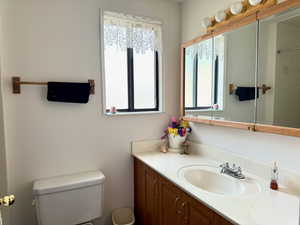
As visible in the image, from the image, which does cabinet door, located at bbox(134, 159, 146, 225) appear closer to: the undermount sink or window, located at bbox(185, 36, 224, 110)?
the undermount sink

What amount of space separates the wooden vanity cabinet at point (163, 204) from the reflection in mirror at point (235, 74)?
28.0 inches

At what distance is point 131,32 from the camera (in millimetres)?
1924

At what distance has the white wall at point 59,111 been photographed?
1.54 metres

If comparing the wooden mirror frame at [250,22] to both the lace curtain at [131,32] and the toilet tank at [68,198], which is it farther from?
the toilet tank at [68,198]

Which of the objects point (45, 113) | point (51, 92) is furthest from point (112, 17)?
point (45, 113)

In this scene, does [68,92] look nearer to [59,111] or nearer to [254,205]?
[59,111]

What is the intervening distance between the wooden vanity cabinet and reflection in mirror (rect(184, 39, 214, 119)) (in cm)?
75

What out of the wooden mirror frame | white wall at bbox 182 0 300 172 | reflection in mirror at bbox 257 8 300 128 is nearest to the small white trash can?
white wall at bbox 182 0 300 172

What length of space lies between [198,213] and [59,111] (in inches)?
54.1

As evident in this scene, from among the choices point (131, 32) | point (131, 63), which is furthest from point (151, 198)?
point (131, 32)

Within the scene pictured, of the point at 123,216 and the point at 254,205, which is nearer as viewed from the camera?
the point at 254,205

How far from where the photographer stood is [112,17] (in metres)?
1.86

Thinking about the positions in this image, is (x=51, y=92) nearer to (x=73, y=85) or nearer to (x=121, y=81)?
(x=73, y=85)

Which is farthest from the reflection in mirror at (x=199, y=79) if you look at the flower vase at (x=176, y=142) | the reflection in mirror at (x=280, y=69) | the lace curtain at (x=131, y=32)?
the reflection in mirror at (x=280, y=69)
